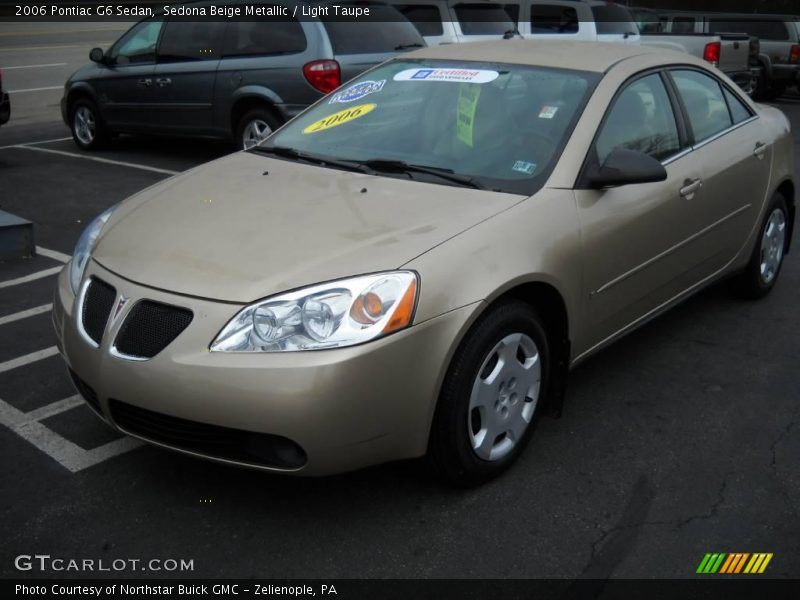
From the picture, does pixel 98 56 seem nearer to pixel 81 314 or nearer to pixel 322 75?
pixel 322 75

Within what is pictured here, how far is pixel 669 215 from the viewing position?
4.40m

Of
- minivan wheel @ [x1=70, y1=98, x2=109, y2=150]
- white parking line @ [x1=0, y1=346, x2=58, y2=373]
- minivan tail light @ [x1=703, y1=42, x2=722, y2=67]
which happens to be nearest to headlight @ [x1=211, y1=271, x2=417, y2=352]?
white parking line @ [x1=0, y1=346, x2=58, y2=373]

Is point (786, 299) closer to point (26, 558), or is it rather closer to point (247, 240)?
point (247, 240)

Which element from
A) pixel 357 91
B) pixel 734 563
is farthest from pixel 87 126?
pixel 734 563

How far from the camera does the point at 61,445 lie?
3875 millimetres

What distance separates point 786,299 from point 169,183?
12.4ft

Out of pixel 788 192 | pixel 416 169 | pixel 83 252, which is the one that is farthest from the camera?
pixel 788 192

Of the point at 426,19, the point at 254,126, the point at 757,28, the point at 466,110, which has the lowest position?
the point at 757,28

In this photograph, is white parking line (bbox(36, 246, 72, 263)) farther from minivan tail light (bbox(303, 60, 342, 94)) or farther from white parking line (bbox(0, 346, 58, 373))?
minivan tail light (bbox(303, 60, 342, 94))

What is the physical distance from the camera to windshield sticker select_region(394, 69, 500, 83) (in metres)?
4.41

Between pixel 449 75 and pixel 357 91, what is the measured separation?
521mm

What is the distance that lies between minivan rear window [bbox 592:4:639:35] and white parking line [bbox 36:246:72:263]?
32.8ft

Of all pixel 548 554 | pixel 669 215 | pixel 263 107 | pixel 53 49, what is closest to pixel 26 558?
pixel 548 554

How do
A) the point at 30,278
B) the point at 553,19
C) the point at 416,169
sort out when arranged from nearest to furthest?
the point at 416,169
the point at 30,278
the point at 553,19
